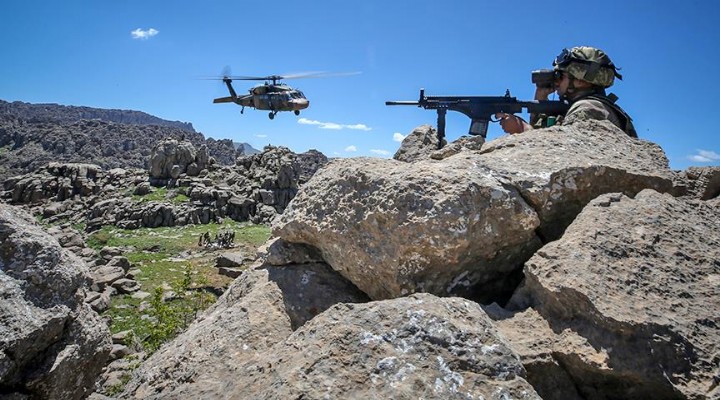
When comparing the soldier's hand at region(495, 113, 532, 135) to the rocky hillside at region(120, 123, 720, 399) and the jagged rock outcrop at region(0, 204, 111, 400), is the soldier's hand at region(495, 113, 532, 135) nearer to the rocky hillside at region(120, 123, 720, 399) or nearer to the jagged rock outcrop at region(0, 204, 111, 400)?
the rocky hillside at region(120, 123, 720, 399)

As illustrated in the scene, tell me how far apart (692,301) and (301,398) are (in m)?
2.86

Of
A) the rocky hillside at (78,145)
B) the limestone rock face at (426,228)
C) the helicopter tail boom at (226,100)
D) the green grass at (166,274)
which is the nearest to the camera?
the limestone rock face at (426,228)

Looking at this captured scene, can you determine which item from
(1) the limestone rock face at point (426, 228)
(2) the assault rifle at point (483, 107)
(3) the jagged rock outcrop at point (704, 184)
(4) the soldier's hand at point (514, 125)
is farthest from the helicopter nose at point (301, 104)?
(3) the jagged rock outcrop at point (704, 184)

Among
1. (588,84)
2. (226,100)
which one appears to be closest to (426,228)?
(588,84)

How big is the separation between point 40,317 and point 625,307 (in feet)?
17.1

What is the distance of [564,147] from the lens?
4.55 m

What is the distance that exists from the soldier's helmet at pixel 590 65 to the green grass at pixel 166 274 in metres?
12.8

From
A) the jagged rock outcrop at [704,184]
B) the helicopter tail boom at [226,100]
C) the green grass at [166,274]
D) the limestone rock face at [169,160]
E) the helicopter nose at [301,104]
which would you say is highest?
the helicopter tail boom at [226,100]

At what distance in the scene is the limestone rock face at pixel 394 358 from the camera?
2.58m

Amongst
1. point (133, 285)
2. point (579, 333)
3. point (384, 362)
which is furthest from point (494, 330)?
point (133, 285)

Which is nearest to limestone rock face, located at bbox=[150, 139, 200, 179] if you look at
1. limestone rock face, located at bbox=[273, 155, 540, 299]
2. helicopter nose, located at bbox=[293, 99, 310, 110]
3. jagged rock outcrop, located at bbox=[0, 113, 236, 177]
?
helicopter nose, located at bbox=[293, 99, 310, 110]

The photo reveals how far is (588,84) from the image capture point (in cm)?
660

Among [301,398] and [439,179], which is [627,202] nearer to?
[439,179]

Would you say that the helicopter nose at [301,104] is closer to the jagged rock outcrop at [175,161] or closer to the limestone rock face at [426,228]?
the jagged rock outcrop at [175,161]
